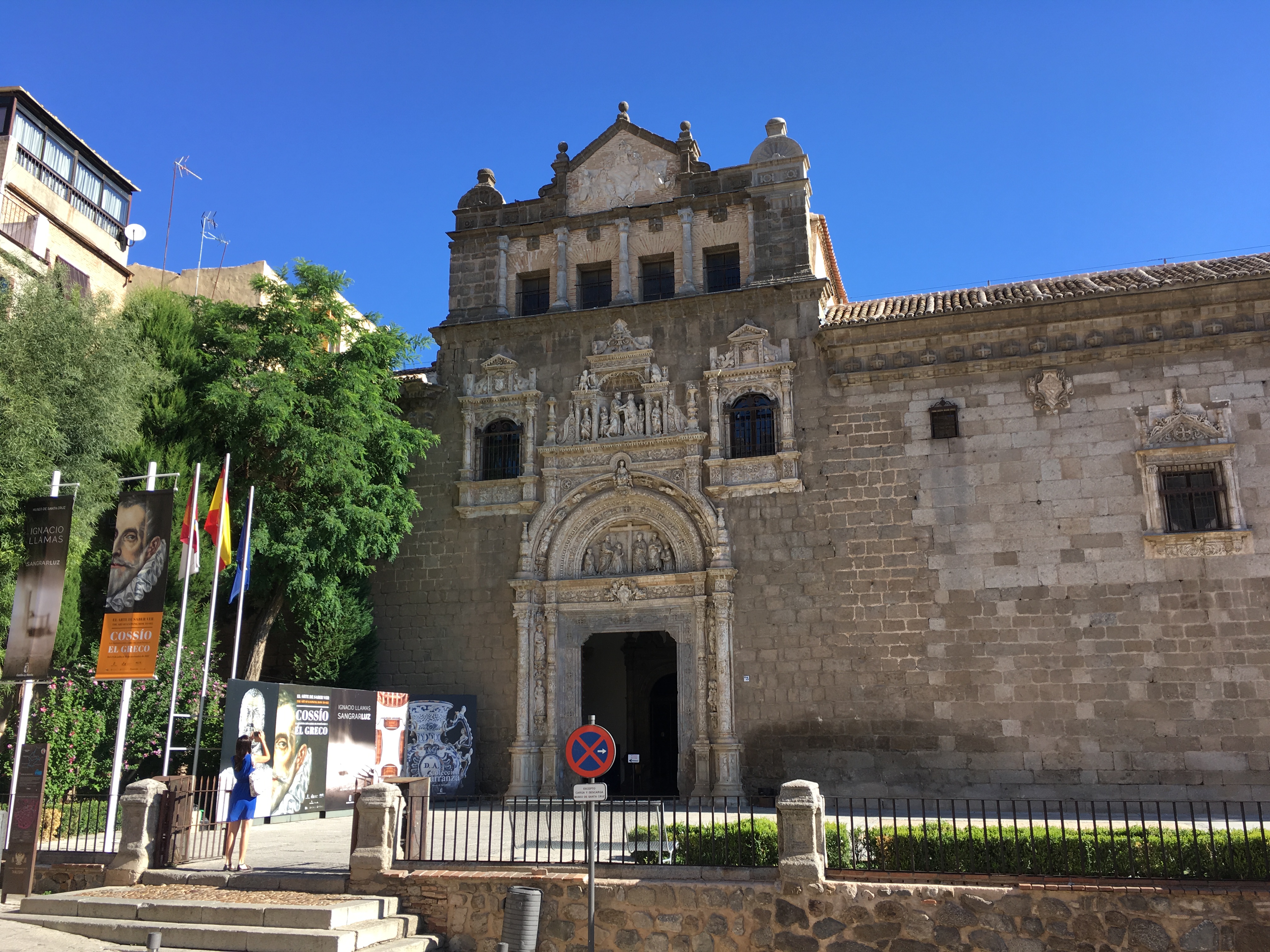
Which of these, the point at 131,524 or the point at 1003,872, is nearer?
the point at 1003,872

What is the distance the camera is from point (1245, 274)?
17.2 metres

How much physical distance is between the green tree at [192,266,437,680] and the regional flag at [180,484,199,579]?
245 cm

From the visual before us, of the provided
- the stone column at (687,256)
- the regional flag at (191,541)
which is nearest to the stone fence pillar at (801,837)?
the regional flag at (191,541)

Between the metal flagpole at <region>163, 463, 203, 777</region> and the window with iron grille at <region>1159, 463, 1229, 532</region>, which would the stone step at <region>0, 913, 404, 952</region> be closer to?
the metal flagpole at <region>163, 463, 203, 777</region>

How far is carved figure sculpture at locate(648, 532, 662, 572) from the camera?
19.7 metres

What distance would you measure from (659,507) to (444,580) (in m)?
4.86

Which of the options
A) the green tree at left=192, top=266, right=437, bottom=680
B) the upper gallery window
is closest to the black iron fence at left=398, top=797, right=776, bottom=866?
the green tree at left=192, top=266, right=437, bottom=680

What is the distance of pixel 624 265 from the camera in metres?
21.0

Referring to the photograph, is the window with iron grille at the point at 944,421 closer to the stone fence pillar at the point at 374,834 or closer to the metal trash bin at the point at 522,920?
the metal trash bin at the point at 522,920

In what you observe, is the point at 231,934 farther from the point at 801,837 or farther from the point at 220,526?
the point at 220,526

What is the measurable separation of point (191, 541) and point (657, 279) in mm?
10867

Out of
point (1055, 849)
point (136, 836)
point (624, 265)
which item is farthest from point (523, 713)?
point (1055, 849)

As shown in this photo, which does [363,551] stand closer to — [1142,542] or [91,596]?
[91,596]

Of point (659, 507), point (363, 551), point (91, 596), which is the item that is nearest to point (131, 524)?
point (91, 596)
